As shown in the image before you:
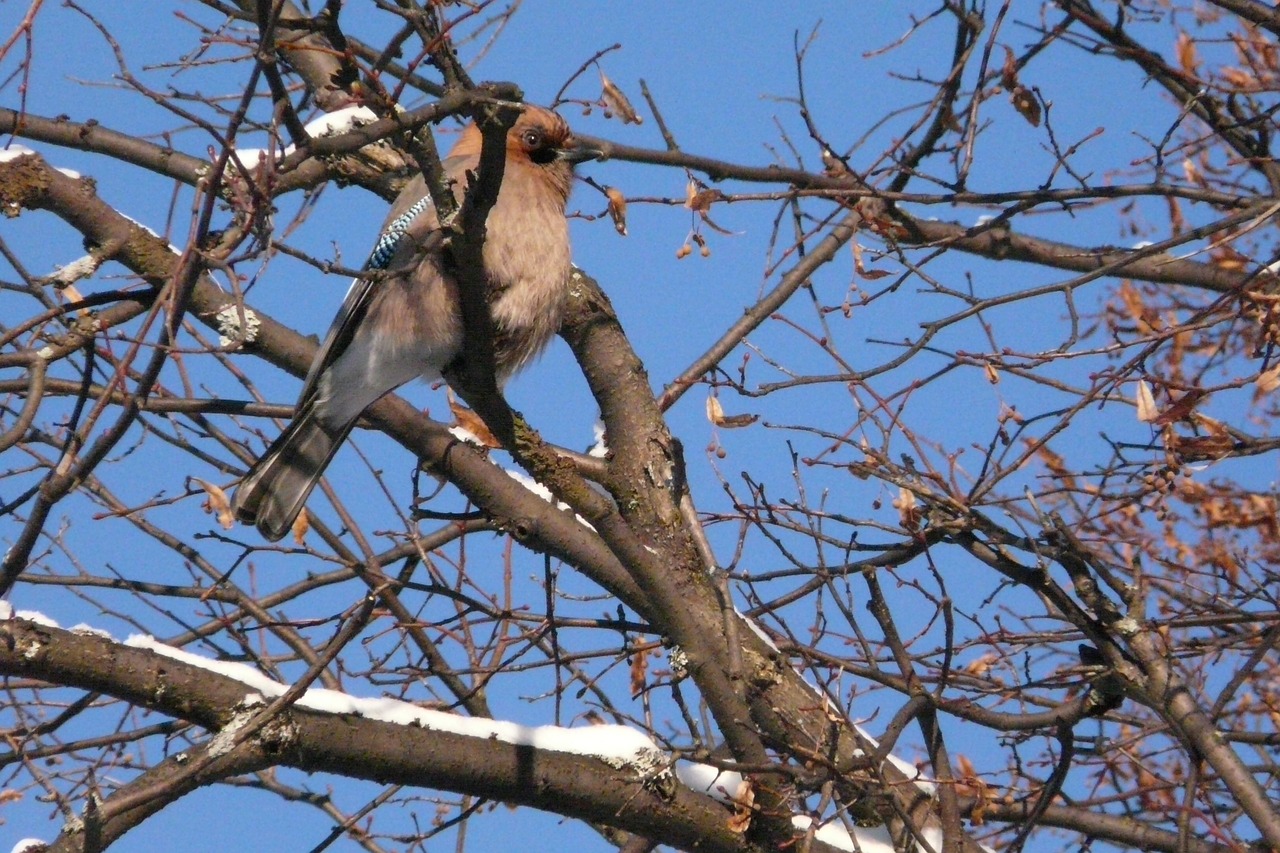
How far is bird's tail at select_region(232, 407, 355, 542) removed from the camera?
4.45 meters

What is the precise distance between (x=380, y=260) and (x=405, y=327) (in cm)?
45

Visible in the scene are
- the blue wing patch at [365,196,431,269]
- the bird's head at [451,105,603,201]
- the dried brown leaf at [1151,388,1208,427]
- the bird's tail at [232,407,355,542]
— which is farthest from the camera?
the bird's head at [451,105,603,201]

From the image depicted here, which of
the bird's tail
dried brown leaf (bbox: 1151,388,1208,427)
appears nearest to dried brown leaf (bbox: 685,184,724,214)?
the bird's tail

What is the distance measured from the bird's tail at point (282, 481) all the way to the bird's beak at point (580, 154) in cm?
140

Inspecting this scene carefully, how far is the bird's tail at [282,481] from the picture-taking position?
4445mm

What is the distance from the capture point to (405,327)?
454 centimetres

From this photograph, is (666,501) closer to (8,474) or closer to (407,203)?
(407,203)

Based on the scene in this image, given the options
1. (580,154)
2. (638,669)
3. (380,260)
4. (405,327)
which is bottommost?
(638,669)

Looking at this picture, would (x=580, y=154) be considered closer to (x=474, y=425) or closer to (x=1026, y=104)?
(x=474, y=425)

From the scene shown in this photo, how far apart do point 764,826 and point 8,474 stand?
3558mm

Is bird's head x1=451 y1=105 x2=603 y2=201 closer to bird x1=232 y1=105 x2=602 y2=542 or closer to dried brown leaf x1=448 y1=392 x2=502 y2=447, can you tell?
bird x1=232 y1=105 x2=602 y2=542

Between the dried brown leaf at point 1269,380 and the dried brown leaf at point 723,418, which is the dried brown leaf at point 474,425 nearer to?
the dried brown leaf at point 723,418

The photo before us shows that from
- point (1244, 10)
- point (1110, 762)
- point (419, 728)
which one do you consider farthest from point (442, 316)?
point (1244, 10)

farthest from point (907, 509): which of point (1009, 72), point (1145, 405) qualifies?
point (1009, 72)
